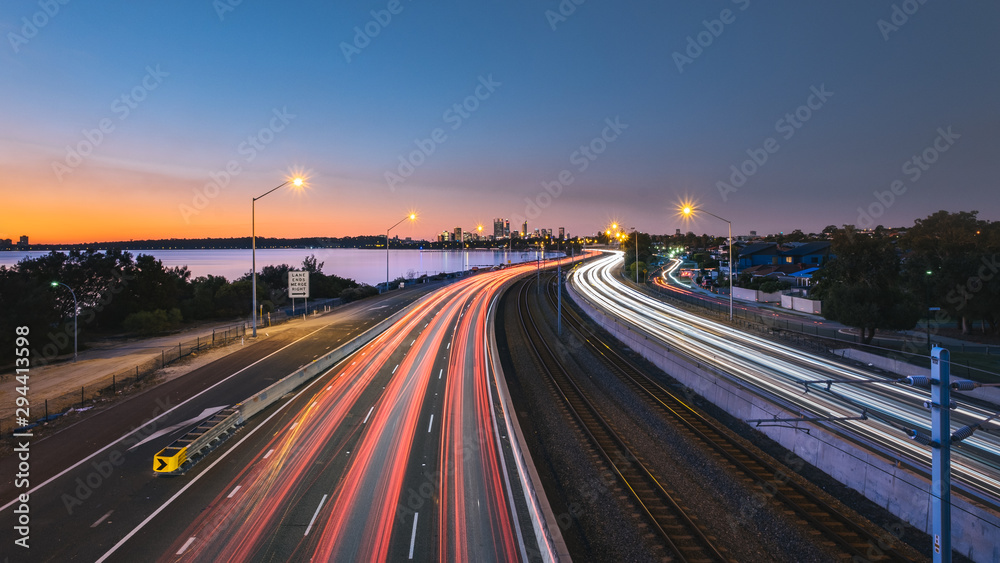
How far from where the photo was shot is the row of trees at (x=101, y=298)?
3238cm

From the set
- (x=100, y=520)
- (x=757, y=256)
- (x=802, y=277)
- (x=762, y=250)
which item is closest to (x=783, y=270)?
(x=802, y=277)

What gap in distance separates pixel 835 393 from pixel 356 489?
20935 millimetres

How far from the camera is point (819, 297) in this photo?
47.7 meters

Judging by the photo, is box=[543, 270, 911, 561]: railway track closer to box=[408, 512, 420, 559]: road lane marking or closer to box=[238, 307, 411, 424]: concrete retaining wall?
box=[408, 512, 420, 559]: road lane marking

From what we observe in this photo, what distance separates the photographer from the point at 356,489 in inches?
550

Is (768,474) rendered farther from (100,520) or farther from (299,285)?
(299,285)

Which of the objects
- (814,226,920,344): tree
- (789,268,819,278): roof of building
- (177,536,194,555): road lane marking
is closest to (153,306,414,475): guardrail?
(177,536,194,555): road lane marking

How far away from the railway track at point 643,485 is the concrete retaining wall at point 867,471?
4.86m

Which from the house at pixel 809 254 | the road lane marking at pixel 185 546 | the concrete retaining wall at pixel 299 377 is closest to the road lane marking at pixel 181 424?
the concrete retaining wall at pixel 299 377

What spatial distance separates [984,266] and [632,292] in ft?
124

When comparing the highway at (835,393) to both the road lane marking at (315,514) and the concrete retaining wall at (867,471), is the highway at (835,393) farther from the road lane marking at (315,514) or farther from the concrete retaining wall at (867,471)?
the road lane marking at (315,514)

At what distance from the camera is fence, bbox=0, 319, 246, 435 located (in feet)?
65.0

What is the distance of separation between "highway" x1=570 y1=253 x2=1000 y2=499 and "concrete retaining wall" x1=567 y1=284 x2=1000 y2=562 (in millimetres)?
875

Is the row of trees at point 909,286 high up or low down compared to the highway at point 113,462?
up
